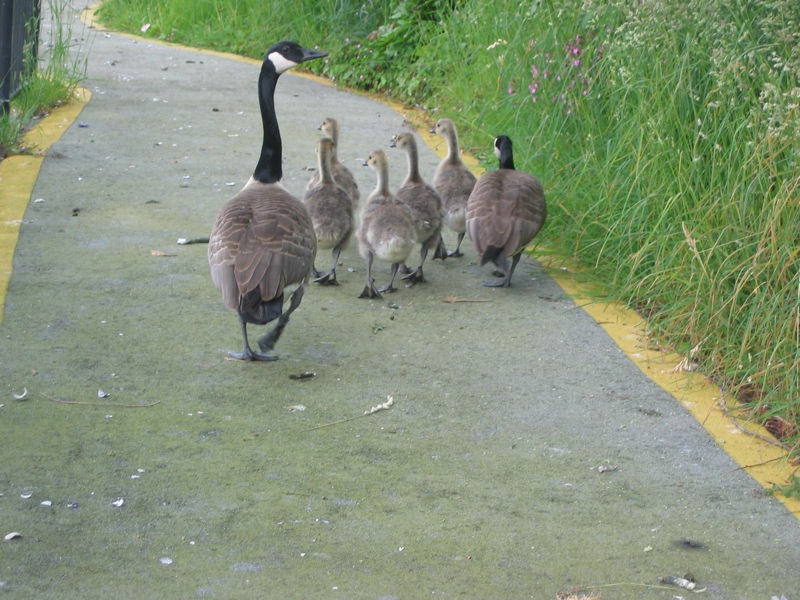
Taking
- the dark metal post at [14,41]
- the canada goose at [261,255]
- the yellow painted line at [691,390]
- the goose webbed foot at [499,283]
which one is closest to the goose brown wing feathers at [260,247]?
the canada goose at [261,255]

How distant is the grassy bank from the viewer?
18.1 feet

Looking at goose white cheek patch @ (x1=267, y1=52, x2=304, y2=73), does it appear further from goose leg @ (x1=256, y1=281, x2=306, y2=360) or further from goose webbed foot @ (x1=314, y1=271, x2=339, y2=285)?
goose leg @ (x1=256, y1=281, x2=306, y2=360)

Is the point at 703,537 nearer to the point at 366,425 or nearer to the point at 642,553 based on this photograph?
the point at 642,553

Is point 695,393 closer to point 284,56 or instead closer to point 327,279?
point 327,279

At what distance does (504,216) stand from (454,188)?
111 cm

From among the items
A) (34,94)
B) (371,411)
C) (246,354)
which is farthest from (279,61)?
(34,94)

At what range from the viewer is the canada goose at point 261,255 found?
564 cm

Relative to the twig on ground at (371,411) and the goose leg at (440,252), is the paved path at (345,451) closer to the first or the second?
the twig on ground at (371,411)

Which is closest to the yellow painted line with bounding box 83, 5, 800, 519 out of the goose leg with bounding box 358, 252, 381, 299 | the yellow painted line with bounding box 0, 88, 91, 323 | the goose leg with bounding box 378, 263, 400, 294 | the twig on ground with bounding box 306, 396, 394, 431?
the goose leg with bounding box 378, 263, 400, 294

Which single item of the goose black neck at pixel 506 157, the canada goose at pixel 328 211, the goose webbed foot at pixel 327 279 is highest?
the goose black neck at pixel 506 157

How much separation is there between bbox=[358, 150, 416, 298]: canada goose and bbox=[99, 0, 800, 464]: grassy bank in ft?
4.17

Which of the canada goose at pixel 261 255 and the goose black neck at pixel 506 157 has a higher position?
the goose black neck at pixel 506 157

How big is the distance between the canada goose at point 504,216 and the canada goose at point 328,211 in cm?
85

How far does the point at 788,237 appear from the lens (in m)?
5.48
